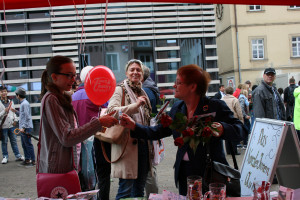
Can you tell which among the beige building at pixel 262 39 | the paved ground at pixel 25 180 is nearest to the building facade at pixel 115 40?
the paved ground at pixel 25 180

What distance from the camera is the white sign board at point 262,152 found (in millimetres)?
2964

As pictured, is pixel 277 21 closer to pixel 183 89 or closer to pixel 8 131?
pixel 8 131

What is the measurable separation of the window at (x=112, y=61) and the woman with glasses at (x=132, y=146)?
891 centimetres

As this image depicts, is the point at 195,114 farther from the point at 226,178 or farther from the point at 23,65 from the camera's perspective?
the point at 23,65

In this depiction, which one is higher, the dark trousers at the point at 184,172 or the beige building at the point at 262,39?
the beige building at the point at 262,39

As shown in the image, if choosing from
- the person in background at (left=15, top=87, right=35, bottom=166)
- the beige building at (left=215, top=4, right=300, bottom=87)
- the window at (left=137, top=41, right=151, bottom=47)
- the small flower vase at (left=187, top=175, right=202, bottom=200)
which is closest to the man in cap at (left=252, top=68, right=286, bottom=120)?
the small flower vase at (left=187, top=175, right=202, bottom=200)

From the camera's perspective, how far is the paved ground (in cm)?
450

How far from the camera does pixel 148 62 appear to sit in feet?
39.3

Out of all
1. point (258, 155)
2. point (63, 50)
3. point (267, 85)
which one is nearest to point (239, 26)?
point (63, 50)

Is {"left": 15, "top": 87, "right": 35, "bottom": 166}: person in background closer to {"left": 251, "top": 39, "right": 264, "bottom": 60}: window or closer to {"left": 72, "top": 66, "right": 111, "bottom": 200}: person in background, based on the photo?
{"left": 72, "top": 66, "right": 111, "bottom": 200}: person in background

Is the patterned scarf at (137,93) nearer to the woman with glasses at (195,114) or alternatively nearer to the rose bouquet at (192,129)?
the woman with glasses at (195,114)

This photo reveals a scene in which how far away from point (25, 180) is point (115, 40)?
761 cm

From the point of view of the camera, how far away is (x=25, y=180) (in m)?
5.33

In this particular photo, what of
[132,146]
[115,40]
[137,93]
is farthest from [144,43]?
[132,146]
